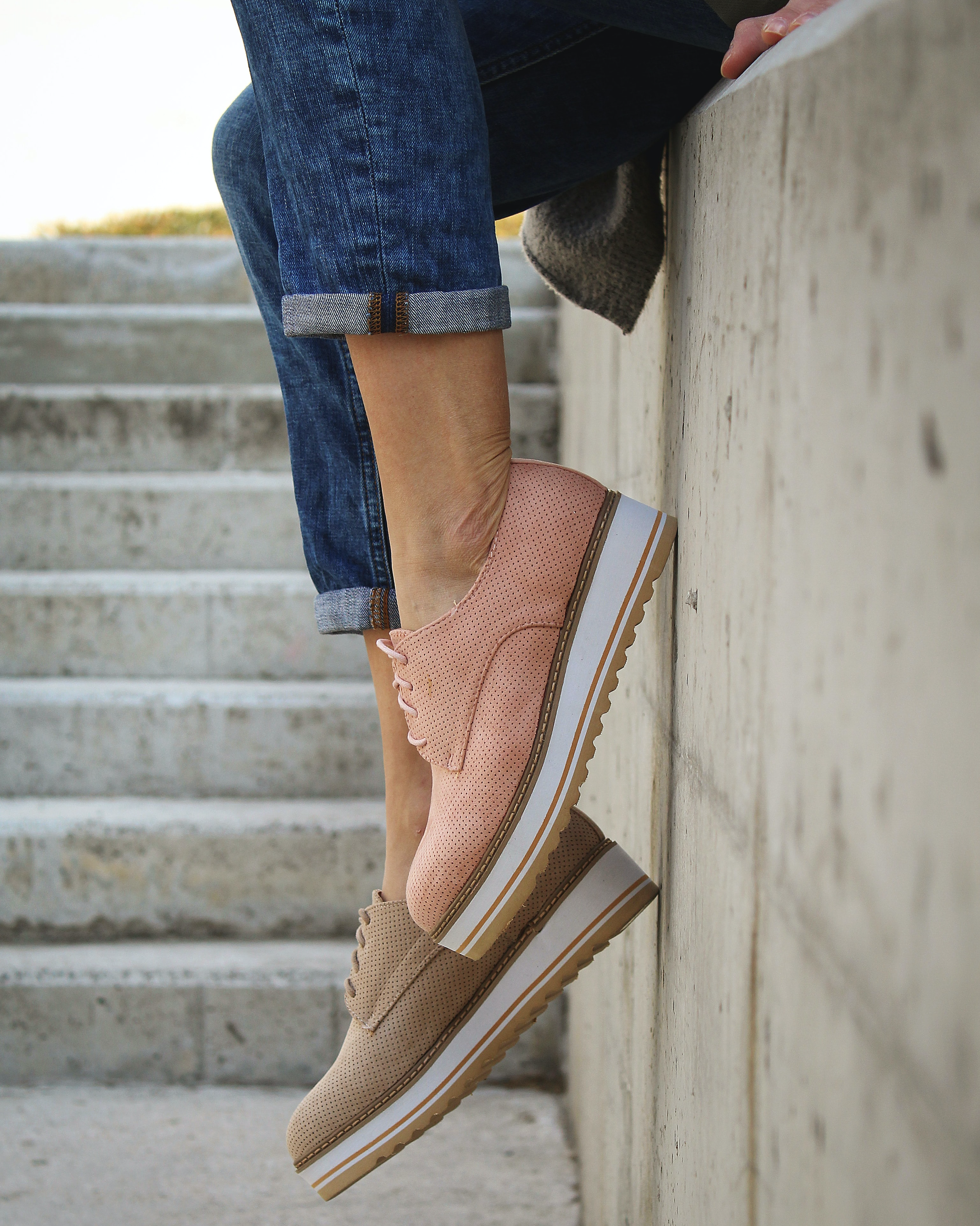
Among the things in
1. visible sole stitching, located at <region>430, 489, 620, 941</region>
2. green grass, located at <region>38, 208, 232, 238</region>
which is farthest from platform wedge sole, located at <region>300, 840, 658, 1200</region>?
green grass, located at <region>38, 208, 232, 238</region>

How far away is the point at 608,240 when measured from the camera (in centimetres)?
85

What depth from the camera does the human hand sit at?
22.4 inches

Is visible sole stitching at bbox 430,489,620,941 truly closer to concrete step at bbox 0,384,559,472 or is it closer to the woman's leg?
the woman's leg

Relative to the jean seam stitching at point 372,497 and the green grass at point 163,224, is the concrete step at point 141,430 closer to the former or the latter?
the jean seam stitching at point 372,497

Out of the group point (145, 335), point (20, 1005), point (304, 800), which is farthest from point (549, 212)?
point (145, 335)

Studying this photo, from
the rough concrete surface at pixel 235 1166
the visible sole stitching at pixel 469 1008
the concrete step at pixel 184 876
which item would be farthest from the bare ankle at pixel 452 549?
the concrete step at pixel 184 876

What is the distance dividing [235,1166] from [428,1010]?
2.90ft

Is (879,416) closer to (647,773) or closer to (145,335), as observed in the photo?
(647,773)

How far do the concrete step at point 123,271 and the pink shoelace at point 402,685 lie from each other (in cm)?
218

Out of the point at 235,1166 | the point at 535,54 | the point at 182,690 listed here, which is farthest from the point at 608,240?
the point at 182,690

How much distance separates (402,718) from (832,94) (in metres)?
0.57

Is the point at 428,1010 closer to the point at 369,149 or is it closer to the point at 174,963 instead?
the point at 369,149

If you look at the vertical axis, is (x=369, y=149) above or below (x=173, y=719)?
above

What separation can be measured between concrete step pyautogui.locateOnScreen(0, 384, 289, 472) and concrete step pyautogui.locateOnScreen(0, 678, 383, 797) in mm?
665
